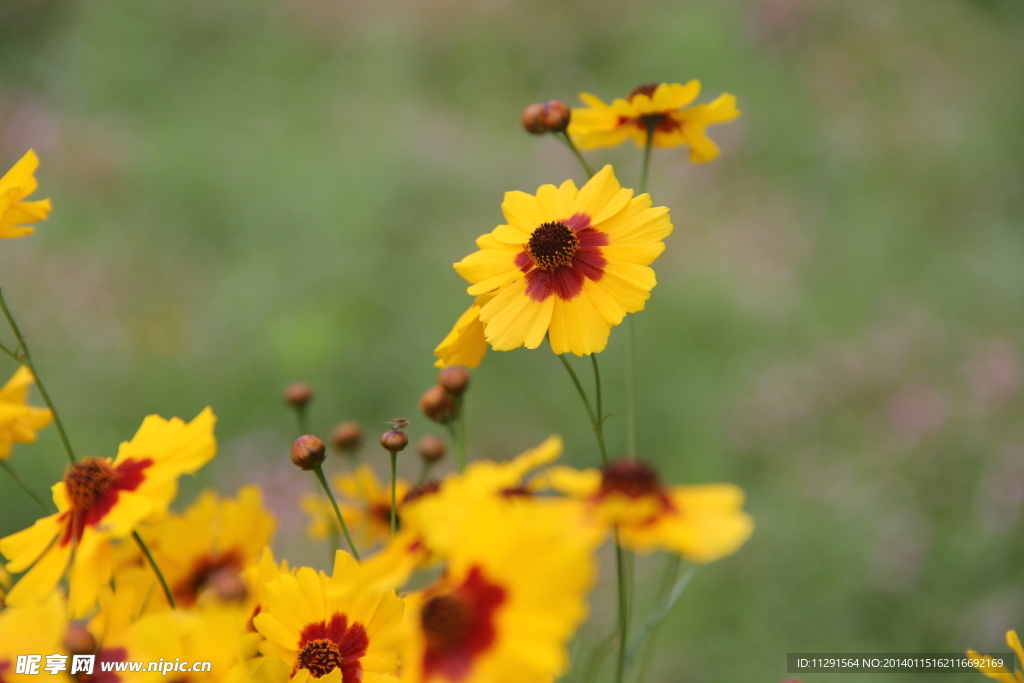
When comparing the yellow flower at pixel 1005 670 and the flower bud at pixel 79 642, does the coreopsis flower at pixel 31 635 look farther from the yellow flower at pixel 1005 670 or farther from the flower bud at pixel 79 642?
the yellow flower at pixel 1005 670

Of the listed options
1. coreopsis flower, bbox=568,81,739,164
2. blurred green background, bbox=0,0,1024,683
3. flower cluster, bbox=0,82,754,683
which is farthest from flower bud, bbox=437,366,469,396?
blurred green background, bbox=0,0,1024,683

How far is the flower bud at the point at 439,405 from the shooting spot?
2.80ft

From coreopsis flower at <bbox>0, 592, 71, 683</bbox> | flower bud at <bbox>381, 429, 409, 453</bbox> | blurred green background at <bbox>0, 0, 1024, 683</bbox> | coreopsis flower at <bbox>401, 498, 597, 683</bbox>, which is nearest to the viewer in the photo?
coreopsis flower at <bbox>401, 498, 597, 683</bbox>

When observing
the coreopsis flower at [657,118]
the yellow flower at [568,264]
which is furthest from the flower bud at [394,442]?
the coreopsis flower at [657,118]

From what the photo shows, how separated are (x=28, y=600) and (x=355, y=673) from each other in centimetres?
26

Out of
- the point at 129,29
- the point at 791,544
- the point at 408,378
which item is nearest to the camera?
the point at 791,544

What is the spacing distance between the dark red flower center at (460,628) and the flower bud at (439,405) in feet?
1.21

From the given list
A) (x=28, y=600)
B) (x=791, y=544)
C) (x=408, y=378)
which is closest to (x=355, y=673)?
(x=28, y=600)

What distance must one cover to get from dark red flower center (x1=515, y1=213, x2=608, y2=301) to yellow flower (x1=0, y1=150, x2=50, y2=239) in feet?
1.53

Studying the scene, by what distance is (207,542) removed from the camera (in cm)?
85

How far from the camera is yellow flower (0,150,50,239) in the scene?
717 mm

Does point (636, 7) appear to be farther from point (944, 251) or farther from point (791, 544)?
point (791, 544)

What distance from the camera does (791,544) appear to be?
2113mm

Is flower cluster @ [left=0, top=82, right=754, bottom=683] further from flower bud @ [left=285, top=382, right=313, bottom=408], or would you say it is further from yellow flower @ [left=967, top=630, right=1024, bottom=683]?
yellow flower @ [left=967, top=630, right=1024, bottom=683]
